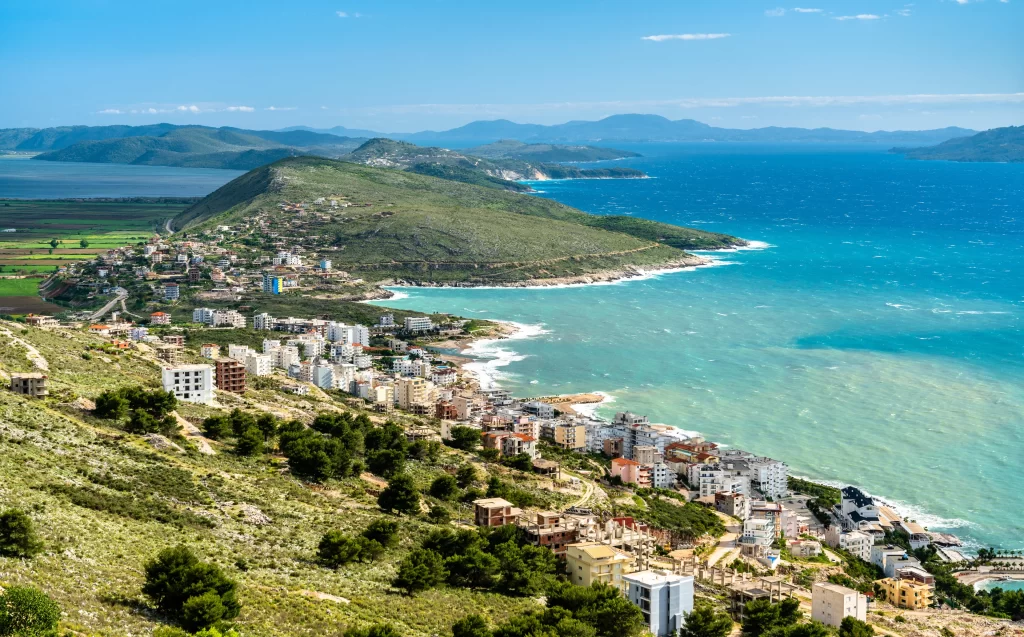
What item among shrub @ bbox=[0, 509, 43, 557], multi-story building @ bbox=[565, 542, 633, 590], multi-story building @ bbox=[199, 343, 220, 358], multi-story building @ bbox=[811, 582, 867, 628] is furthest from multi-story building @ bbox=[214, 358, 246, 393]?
multi-story building @ bbox=[811, 582, 867, 628]

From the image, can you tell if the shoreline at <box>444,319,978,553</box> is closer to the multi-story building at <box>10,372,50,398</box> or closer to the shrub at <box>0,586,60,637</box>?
the multi-story building at <box>10,372,50,398</box>

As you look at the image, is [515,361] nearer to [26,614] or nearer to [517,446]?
[517,446]

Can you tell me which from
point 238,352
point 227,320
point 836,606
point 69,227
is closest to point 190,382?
point 238,352

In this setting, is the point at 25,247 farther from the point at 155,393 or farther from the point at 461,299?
the point at 155,393

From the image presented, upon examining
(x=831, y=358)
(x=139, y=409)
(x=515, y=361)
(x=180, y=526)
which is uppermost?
(x=139, y=409)

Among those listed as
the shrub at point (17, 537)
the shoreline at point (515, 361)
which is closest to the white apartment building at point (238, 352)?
the shoreline at point (515, 361)

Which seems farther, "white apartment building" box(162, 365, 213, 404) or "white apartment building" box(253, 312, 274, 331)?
"white apartment building" box(253, 312, 274, 331)

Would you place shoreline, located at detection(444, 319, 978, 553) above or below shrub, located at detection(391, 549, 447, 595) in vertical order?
below

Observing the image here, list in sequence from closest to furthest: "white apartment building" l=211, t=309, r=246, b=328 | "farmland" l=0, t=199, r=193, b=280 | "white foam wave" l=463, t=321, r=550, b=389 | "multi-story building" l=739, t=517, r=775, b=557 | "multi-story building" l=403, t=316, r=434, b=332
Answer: "multi-story building" l=739, t=517, r=775, b=557, "white foam wave" l=463, t=321, r=550, b=389, "multi-story building" l=403, t=316, r=434, b=332, "white apartment building" l=211, t=309, r=246, b=328, "farmland" l=0, t=199, r=193, b=280
